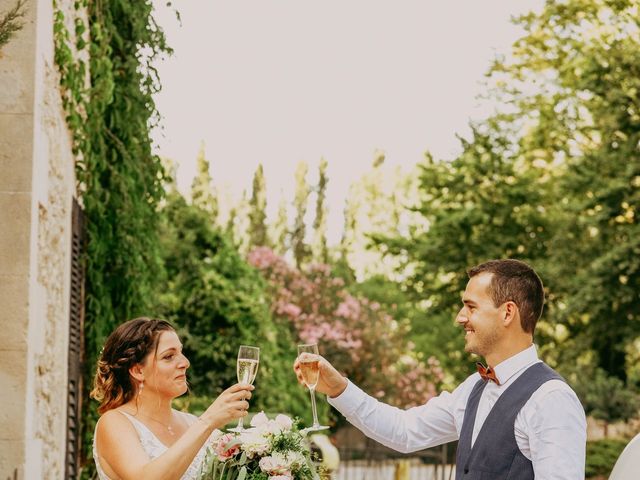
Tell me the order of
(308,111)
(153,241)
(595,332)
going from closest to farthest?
1. (153,241)
2. (595,332)
3. (308,111)

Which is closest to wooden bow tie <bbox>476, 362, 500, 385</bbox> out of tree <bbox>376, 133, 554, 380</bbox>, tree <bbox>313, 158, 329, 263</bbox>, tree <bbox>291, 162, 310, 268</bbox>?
tree <bbox>376, 133, 554, 380</bbox>

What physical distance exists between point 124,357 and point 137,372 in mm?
75

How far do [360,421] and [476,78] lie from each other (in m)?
20.9

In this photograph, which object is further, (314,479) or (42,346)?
(42,346)

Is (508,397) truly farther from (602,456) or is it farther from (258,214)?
(258,214)

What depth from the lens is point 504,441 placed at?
146 inches

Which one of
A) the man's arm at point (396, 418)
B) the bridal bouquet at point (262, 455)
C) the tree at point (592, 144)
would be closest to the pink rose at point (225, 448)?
the bridal bouquet at point (262, 455)

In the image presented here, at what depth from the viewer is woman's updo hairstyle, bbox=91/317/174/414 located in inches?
163

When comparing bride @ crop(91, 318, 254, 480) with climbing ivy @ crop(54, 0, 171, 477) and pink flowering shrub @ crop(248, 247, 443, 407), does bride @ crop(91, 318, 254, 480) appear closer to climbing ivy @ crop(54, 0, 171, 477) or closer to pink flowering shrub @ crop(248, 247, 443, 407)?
climbing ivy @ crop(54, 0, 171, 477)

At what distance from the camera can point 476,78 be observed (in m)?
24.6

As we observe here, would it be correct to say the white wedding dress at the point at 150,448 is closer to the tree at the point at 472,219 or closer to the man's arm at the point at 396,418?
the man's arm at the point at 396,418

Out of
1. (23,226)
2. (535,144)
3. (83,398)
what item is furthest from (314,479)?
(535,144)

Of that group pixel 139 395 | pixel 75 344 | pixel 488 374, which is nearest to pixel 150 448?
pixel 139 395

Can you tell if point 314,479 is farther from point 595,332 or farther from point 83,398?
point 595,332
